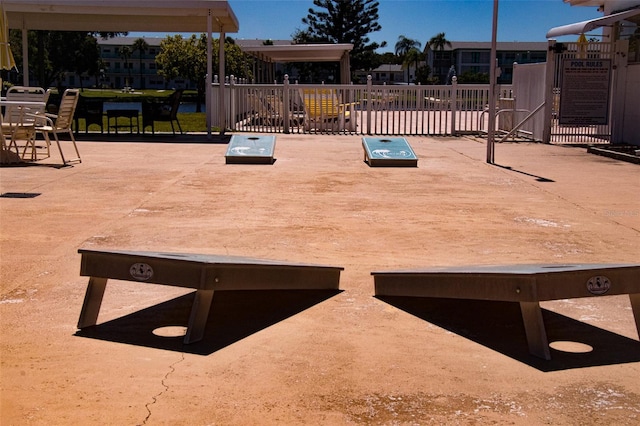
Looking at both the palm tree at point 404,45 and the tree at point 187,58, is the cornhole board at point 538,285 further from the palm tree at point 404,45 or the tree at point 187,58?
the palm tree at point 404,45

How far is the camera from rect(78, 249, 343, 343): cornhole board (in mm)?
4215

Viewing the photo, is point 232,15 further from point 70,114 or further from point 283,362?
point 283,362

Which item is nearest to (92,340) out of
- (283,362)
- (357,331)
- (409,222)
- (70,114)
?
(283,362)

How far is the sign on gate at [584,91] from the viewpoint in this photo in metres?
17.4

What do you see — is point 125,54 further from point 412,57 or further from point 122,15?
point 122,15

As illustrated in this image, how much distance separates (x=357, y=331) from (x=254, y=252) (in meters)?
2.05

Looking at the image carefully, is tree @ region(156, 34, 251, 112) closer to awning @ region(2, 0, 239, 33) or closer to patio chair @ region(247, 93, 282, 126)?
awning @ region(2, 0, 239, 33)

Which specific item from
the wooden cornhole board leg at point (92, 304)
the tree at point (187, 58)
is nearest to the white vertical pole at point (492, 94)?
the wooden cornhole board leg at point (92, 304)

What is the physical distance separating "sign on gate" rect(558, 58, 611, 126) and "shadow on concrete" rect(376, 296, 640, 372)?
13446 millimetres

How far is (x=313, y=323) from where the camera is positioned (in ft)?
15.1

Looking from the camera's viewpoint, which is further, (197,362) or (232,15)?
(232,15)

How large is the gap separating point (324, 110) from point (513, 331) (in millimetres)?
16763

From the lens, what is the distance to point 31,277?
554cm

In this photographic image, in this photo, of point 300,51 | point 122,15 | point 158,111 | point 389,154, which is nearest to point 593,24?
point 389,154
